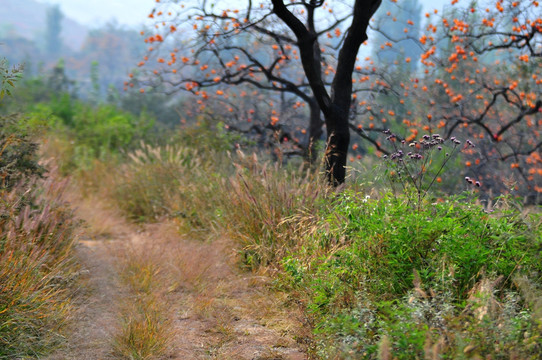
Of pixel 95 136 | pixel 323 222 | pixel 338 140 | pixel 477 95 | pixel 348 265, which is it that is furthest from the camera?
pixel 95 136

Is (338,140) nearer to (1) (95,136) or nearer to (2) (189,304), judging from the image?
(2) (189,304)

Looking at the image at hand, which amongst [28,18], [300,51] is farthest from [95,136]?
[28,18]

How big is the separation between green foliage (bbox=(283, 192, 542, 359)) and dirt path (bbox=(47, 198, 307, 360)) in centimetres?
53

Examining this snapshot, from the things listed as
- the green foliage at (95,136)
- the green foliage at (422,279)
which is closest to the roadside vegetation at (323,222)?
the green foliage at (422,279)

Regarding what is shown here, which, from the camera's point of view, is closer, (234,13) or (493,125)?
(234,13)

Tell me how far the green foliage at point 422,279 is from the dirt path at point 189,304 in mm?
530

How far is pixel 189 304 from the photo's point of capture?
504cm

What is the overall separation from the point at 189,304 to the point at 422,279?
94.4 inches

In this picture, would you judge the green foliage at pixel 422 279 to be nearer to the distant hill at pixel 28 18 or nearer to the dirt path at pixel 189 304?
the dirt path at pixel 189 304

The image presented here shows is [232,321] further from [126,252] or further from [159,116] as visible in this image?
[159,116]

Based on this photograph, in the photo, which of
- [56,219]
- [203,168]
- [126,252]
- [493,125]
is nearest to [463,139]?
[493,125]

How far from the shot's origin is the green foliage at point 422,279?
2.78 m

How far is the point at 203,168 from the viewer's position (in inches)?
354

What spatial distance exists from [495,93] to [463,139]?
3.53 ft
